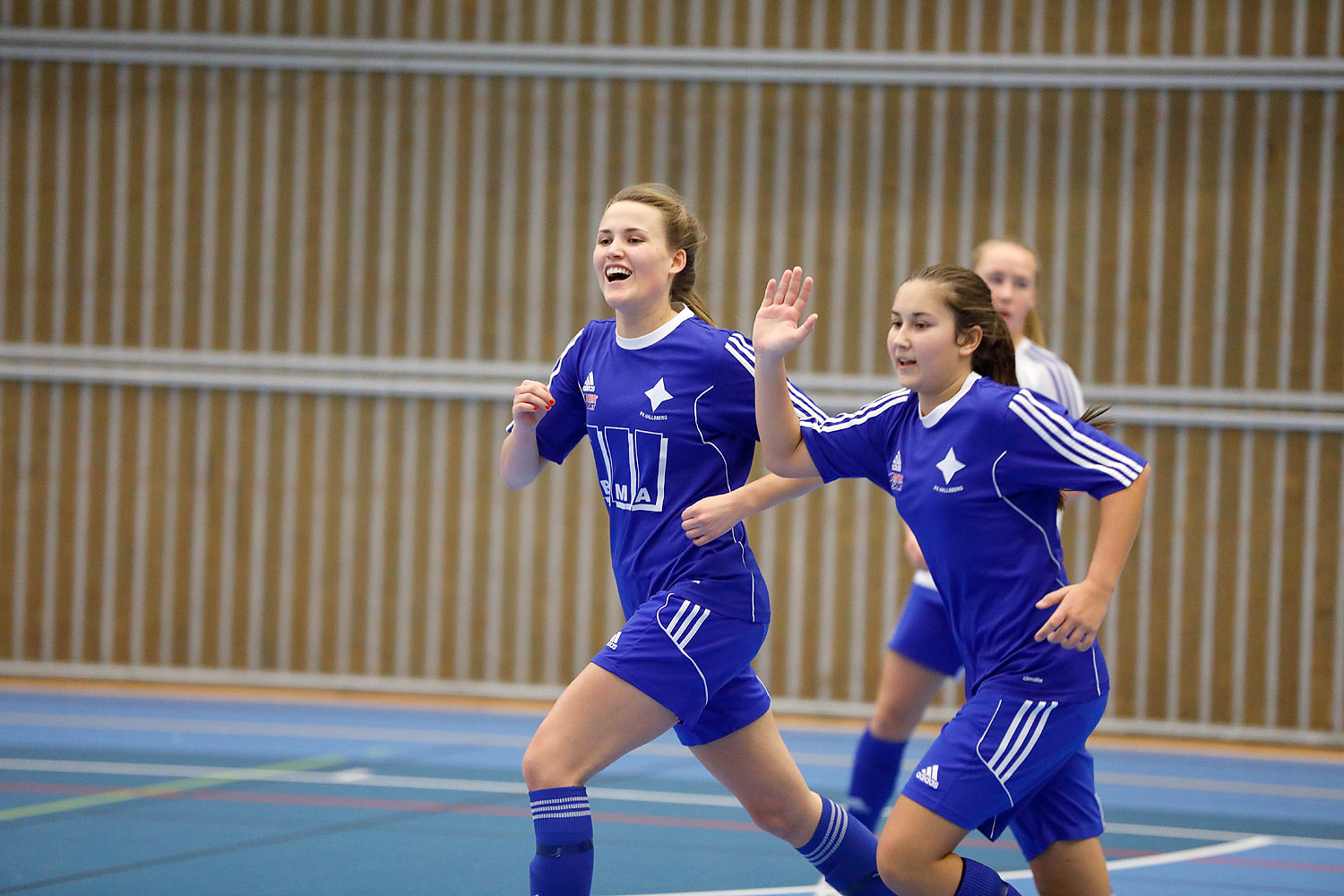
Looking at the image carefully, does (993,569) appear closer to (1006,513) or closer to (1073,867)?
(1006,513)

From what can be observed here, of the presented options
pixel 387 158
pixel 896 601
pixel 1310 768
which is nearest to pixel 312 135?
pixel 387 158

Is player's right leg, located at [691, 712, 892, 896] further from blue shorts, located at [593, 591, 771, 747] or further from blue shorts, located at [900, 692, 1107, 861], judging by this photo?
blue shorts, located at [900, 692, 1107, 861]

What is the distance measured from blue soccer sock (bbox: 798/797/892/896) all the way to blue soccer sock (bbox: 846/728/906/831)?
1063mm

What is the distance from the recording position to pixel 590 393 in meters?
3.26

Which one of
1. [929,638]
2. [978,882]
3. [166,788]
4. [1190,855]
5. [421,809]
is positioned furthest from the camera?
[166,788]

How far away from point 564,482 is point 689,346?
193 inches

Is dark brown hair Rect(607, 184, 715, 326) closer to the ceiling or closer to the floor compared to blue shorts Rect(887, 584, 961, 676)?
closer to the ceiling

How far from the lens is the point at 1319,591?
7.54 metres

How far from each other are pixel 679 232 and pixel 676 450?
0.59 m

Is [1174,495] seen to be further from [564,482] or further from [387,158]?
[387,158]

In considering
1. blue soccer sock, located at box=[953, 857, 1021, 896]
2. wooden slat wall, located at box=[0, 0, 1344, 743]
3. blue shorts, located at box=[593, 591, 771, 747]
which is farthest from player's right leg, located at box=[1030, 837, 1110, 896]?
wooden slat wall, located at box=[0, 0, 1344, 743]

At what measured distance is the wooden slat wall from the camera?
7570mm

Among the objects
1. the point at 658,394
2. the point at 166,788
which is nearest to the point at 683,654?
the point at 658,394

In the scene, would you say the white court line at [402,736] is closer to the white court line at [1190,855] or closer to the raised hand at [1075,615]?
the white court line at [1190,855]
